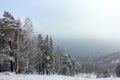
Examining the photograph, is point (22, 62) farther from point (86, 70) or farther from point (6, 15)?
point (86, 70)

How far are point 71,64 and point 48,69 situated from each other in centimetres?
1982

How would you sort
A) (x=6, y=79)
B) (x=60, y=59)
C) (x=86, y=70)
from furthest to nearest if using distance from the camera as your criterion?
(x=86, y=70)
(x=60, y=59)
(x=6, y=79)

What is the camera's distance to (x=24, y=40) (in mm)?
51312

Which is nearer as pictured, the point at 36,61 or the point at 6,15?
the point at 6,15

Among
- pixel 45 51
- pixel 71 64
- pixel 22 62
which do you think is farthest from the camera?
pixel 71 64

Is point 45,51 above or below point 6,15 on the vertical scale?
below

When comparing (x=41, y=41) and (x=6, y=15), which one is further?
(x=41, y=41)

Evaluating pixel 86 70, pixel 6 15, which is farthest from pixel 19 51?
pixel 86 70

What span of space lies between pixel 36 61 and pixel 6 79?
4541 cm

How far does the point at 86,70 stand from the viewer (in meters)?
182

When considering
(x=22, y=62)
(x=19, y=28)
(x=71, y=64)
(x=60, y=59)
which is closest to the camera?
(x=19, y=28)

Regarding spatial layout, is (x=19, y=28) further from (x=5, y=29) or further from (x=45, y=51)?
(x=45, y=51)

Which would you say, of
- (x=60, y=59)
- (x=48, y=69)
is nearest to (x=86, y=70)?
Result: (x=60, y=59)

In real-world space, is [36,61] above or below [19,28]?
below
